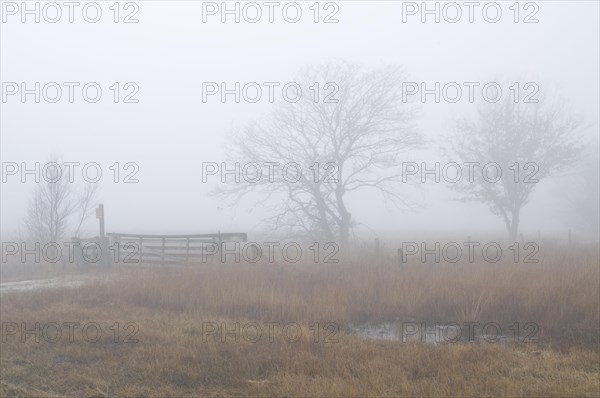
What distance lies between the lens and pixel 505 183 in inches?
1282

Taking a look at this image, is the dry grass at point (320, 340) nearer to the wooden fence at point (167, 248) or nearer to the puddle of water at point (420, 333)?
the puddle of water at point (420, 333)

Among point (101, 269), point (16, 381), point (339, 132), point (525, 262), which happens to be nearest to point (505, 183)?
point (339, 132)

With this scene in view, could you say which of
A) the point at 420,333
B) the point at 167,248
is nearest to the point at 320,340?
the point at 420,333

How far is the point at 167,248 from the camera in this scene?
23.6 meters

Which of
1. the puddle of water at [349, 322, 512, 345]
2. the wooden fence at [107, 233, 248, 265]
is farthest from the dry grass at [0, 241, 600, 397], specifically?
the wooden fence at [107, 233, 248, 265]

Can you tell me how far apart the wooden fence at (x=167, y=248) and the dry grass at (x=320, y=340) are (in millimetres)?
4759

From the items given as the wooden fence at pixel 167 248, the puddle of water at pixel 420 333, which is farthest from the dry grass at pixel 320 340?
the wooden fence at pixel 167 248

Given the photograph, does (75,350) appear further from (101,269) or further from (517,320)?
(101,269)

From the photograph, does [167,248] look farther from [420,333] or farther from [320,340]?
[320,340]

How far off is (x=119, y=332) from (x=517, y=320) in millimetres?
7191

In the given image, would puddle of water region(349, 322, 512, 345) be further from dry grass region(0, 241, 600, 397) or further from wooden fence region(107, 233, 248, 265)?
wooden fence region(107, 233, 248, 265)

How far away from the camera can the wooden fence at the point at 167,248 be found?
72.8ft

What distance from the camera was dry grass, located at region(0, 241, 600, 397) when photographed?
22.7 ft

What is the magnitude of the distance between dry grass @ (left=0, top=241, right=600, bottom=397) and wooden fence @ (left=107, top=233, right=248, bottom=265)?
4.76m
